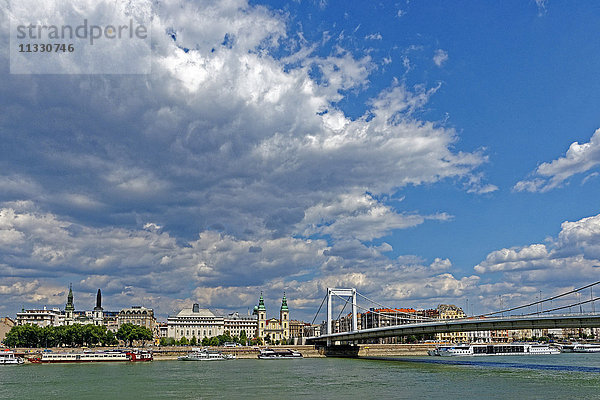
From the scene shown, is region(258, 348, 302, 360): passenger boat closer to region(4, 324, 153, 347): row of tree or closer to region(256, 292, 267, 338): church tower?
region(4, 324, 153, 347): row of tree

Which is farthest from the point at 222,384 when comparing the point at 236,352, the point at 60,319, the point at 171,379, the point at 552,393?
the point at 60,319

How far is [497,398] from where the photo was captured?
111 ft

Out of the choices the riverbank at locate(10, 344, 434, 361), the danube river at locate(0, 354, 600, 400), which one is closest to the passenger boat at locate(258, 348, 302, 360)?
the riverbank at locate(10, 344, 434, 361)

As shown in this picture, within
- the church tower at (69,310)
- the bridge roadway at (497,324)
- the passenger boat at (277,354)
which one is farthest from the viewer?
the church tower at (69,310)

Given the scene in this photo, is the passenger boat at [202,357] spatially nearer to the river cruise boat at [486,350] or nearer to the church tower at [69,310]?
the river cruise boat at [486,350]

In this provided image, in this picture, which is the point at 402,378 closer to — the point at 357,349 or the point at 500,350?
the point at 357,349

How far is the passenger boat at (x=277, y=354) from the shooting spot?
3464 inches

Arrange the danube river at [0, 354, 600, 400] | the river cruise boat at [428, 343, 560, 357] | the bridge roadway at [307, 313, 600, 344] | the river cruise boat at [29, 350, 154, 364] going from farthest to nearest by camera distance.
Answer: the river cruise boat at [428, 343, 560, 357]
the river cruise boat at [29, 350, 154, 364]
the bridge roadway at [307, 313, 600, 344]
the danube river at [0, 354, 600, 400]

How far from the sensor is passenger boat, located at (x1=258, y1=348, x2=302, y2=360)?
8799 centimetres

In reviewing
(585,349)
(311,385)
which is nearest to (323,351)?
(311,385)

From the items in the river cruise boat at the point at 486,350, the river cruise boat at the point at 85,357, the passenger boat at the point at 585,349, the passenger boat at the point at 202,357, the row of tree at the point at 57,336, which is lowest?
the passenger boat at the point at 585,349

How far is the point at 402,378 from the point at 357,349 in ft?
154

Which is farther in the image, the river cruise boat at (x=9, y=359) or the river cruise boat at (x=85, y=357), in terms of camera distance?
the river cruise boat at (x=85, y=357)

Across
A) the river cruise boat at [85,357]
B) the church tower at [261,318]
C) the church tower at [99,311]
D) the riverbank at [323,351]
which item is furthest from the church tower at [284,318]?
the river cruise boat at [85,357]
